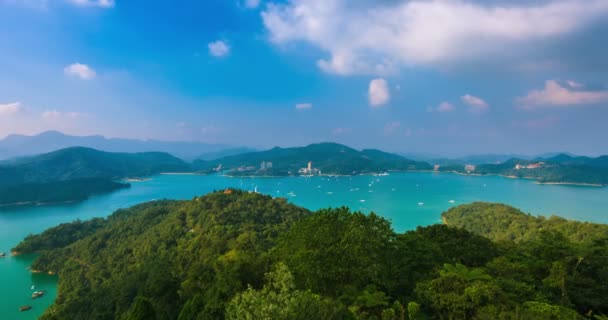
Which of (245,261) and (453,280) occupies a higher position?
(453,280)

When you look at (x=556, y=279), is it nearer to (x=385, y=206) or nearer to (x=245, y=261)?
(x=245, y=261)

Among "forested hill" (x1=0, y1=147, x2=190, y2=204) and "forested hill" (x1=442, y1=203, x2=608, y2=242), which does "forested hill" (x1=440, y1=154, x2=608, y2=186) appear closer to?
"forested hill" (x1=442, y1=203, x2=608, y2=242)

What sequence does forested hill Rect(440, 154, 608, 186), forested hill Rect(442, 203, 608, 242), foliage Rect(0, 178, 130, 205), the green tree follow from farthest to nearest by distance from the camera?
forested hill Rect(440, 154, 608, 186) → foliage Rect(0, 178, 130, 205) → forested hill Rect(442, 203, 608, 242) → the green tree

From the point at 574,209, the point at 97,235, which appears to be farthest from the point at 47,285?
the point at 574,209

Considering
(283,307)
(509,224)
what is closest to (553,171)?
(509,224)

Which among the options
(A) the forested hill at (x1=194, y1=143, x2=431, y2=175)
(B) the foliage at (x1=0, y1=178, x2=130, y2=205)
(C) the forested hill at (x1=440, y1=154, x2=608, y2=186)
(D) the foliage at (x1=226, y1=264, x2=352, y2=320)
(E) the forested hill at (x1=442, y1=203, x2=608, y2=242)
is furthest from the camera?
(A) the forested hill at (x1=194, y1=143, x2=431, y2=175)

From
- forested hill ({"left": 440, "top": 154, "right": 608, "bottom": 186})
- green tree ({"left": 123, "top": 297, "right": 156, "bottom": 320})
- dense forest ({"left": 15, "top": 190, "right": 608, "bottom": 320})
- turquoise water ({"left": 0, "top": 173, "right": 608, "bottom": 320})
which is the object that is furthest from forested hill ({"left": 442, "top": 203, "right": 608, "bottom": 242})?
forested hill ({"left": 440, "top": 154, "right": 608, "bottom": 186})
